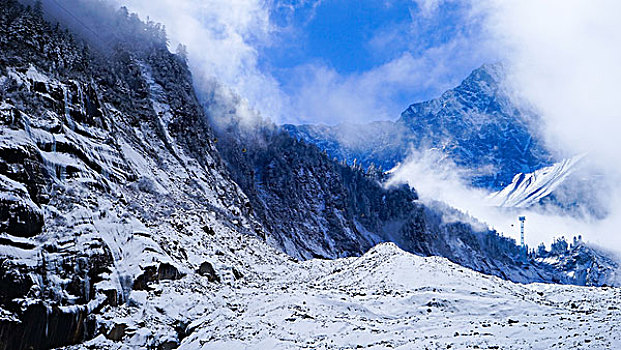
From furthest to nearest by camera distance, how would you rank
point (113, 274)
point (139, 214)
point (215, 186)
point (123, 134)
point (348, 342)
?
point (215, 186), point (123, 134), point (139, 214), point (113, 274), point (348, 342)

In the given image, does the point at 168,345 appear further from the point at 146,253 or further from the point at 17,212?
the point at 17,212

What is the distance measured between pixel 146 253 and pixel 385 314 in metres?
17.7

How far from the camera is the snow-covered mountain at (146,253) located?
77.5 ft

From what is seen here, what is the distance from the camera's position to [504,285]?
1614 inches

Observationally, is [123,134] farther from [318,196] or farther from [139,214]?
[318,196]

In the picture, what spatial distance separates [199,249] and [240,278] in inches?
196

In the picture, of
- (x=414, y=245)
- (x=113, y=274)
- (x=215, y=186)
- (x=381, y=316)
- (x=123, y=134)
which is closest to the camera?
(x=113, y=274)

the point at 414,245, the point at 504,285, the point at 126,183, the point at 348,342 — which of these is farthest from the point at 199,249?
the point at 414,245

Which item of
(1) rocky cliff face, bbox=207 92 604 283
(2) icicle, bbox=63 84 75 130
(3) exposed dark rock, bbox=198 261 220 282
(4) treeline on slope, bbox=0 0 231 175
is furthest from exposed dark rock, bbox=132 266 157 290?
(1) rocky cliff face, bbox=207 92 604 283

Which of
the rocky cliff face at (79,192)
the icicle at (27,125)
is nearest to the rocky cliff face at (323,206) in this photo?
the rocky cliff face at (79,192)

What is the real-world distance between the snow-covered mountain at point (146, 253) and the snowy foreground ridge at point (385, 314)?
15 cm

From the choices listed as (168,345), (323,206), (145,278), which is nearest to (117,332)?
(168,345)

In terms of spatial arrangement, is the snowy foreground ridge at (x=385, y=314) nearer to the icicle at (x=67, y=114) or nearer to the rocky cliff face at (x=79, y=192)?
the rocky cliff face at (x=79, y=192)

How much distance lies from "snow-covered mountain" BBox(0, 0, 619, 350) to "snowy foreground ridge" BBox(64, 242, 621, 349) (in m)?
0.15
